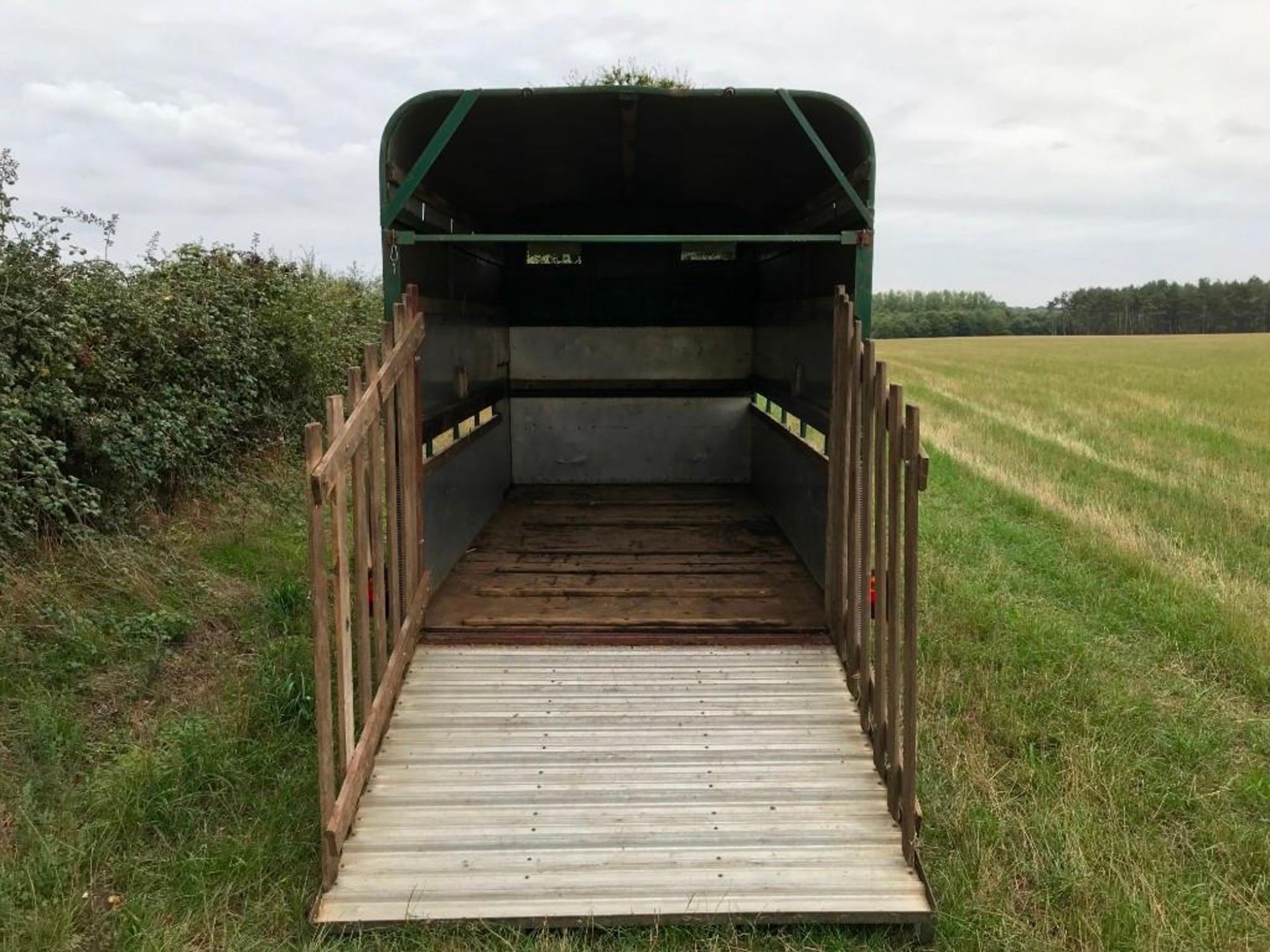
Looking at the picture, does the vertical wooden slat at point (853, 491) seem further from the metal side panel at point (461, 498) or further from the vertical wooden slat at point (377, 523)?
the metal side panel at point (461, 498)

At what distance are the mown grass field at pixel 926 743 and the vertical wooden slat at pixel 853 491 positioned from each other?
1.89 feet

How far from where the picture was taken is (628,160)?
5.64m

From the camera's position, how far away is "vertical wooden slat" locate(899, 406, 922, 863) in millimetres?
2857

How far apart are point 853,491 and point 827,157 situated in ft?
4.55

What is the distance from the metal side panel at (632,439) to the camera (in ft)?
24.9

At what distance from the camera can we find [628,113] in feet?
14.9

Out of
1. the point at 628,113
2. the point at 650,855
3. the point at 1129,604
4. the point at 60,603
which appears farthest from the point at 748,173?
the point at 60,603

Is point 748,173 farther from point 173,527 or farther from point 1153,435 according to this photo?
point 1153,435

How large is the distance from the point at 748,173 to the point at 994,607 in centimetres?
302

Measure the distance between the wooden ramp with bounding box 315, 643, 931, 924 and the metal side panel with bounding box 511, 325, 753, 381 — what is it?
145 inches

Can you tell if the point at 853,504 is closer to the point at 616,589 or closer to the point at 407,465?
the point at 616,589

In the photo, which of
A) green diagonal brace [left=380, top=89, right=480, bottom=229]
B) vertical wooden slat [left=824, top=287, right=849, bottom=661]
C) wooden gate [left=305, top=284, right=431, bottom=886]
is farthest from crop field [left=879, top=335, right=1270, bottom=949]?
green diagonal brace [left=380, top=89, right=480, bottom=229]

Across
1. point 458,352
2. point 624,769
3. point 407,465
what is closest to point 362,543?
point 407,465

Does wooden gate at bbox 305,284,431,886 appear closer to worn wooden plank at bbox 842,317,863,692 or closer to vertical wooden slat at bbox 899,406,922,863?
vertical wooden slat at bbox 899,406,922,863
